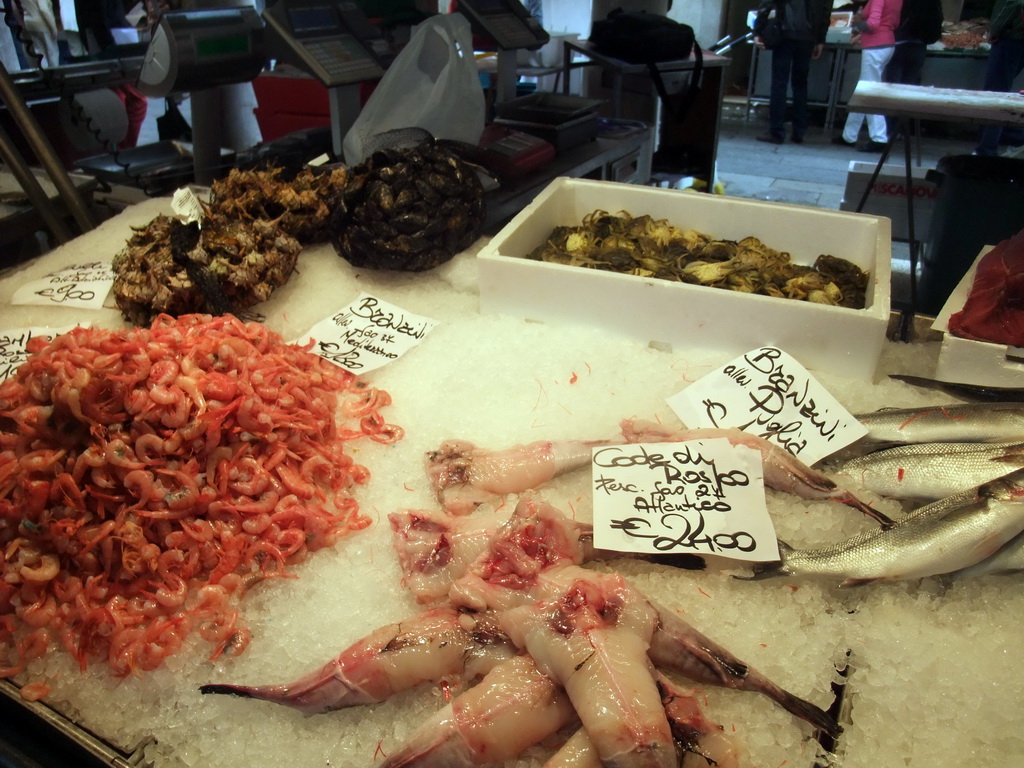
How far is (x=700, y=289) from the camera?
2.10 metres

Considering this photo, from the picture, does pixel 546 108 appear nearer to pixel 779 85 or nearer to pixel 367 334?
pixel 367 334

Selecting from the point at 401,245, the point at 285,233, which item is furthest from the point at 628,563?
the point at 285,233

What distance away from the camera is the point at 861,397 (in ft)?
6.52

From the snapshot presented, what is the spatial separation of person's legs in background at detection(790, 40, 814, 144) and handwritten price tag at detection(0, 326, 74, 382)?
8864 millimetres

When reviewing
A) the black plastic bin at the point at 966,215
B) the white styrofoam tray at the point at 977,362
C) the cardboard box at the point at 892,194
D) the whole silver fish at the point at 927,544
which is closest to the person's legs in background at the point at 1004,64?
the cardboard box at the point at 892,194

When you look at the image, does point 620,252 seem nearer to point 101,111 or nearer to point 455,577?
point 455,577

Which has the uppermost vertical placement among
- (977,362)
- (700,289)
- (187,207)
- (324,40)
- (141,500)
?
(324,40)

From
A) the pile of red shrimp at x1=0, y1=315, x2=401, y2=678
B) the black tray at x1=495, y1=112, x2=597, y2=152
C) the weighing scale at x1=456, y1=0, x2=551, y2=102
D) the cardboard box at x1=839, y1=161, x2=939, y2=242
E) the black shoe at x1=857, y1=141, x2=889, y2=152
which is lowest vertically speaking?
the black shoe at x1=857, y1=141, x2=889, y2=152

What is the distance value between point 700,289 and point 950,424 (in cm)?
76

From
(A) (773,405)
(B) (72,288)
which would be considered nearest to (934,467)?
(A) (773,405)

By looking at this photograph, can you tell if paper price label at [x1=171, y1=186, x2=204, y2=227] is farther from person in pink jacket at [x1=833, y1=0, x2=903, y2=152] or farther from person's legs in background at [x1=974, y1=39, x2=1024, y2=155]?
person's legs in background at [x1=974, y1=39, x2=1024, y2=155]

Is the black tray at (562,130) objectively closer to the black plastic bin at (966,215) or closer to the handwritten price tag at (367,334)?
the handwritten price tag at (367,334)

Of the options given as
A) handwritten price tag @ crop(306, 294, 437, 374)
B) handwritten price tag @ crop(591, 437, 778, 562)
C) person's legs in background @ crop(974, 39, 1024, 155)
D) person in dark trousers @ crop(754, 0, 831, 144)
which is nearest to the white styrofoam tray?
handwritten price tag @ crop(591, 437, 778, 562)

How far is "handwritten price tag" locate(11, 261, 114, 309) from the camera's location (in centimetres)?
265
